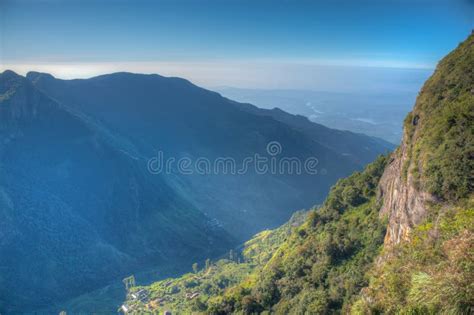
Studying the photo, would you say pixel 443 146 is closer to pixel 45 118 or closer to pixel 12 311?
pixel 12 311

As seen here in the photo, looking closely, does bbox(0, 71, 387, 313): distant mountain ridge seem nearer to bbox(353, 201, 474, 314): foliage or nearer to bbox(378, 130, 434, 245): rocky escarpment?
bbox(378, 130, 434, 245): rocky escarpment

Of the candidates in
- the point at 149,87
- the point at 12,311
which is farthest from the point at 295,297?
the point at 149,87

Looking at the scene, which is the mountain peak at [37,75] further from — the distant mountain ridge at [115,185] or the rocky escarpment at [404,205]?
the rocky escarpment at [404,205]

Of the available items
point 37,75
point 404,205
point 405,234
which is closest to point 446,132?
point 404,205

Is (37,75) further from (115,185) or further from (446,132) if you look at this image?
(446,132)

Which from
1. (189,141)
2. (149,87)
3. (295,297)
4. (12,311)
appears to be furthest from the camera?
(149,87)

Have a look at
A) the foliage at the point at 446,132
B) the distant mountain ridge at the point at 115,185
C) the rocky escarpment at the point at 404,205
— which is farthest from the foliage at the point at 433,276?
the distant mountain ridge at the point at 115,185
